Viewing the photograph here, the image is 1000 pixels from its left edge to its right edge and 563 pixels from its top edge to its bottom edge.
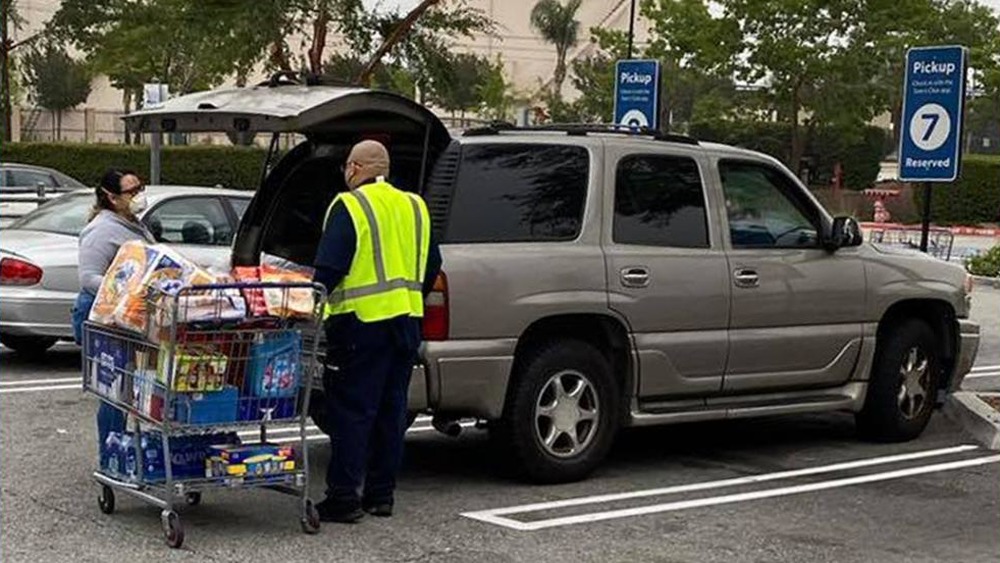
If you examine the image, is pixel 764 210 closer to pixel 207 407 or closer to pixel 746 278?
pixel 746 278

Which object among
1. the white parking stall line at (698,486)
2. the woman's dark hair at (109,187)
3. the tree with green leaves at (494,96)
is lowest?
the white parking stall line at (698,486)

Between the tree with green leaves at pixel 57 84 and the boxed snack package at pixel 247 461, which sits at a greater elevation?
the tree with green leaves at pixel 57 84

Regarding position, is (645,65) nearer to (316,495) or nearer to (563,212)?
(563,212)

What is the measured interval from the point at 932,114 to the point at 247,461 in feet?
25.9

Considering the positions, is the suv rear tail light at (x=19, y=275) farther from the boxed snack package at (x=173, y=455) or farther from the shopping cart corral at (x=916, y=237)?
the shopping cart corral at (x=916, y=237)

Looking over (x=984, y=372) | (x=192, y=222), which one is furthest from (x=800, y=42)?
(x=192, y=222)

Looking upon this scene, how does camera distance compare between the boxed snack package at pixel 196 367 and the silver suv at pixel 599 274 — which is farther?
the silver suv at pixel 599 274

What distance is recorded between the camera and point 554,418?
25.6 ft

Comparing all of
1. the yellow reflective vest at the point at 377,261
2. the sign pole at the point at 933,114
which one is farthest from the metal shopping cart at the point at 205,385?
the sign pole at the point at 933,114

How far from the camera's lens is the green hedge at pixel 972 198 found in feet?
135

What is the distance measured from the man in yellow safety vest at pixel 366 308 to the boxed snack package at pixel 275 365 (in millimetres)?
356

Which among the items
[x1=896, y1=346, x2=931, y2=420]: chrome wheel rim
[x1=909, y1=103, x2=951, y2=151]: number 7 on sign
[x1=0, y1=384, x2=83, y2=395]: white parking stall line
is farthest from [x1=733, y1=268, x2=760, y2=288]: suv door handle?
[x1=0, y1=384, x2=83, y2=395]: white parking stall line

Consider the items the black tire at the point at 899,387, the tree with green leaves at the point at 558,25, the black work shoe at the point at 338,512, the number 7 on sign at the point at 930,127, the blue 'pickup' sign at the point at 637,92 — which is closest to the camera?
the black work shoe at the point at 338,512

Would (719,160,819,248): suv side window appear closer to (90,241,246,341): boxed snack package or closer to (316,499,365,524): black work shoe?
(316,499,365,524): black work shoe
